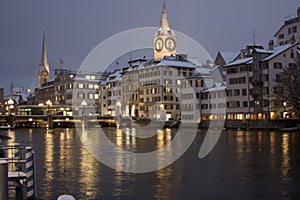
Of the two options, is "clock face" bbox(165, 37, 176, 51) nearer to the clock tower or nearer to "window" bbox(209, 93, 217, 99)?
the clock tower

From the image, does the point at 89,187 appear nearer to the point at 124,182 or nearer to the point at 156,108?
the point at 124,182

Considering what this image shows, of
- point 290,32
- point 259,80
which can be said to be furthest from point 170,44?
point 259,80

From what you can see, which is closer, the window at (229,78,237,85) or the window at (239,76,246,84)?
the window at (239,76,246,84)

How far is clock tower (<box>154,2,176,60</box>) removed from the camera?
167250 mm

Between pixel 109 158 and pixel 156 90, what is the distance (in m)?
103

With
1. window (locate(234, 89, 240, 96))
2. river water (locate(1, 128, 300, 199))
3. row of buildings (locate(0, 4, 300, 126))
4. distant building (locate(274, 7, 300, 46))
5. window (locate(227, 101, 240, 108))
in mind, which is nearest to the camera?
river water (locate(1, 128, 300, 199))

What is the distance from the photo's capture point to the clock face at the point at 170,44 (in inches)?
6644

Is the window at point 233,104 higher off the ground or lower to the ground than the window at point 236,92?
lower

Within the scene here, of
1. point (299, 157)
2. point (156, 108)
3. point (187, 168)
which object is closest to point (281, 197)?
Answer: point (187, 168)

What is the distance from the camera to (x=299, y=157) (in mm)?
27766

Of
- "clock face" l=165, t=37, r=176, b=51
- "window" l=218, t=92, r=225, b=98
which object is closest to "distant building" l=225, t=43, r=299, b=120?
"window" l=218, t=92, r=225, b=98

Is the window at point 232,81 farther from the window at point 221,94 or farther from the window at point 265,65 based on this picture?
the window at point 265,65

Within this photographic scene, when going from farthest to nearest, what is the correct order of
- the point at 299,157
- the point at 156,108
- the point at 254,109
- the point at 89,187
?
the point at 156,108 → the point at 254,109 → the point at 299,157 → the point at 89,187

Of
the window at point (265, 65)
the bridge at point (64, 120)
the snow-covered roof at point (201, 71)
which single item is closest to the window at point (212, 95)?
the snow-covered roof at point (201, 71)
